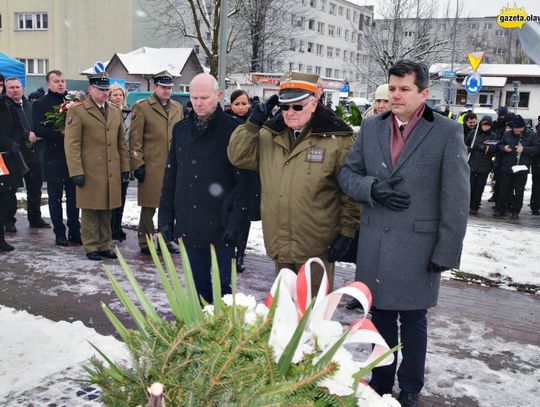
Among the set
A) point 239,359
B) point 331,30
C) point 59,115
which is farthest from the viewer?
point 331,30

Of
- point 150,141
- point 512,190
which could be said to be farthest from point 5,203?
point 512,190

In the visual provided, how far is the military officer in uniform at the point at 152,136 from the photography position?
263 inches

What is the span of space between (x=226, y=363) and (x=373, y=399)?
1.44 ft

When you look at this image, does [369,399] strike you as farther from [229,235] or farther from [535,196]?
[535,196]

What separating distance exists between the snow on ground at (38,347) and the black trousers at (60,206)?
254cm

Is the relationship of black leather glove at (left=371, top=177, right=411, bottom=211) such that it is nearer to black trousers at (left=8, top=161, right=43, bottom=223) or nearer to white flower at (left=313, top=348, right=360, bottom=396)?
white flower at (left=313, top=348, right=360, bottom=396)

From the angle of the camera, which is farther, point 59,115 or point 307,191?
point 59,115

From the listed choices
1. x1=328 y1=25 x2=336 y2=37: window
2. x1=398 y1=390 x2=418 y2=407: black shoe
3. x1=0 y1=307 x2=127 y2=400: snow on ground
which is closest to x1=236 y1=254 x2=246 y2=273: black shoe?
x1=0 y1=307 x2=127 y2=400: snow on ground

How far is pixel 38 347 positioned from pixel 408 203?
9.12 ft

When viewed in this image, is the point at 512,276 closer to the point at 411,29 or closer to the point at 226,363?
the point at 226,363

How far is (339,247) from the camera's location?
11.5 feet

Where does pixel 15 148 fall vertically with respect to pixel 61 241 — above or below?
above

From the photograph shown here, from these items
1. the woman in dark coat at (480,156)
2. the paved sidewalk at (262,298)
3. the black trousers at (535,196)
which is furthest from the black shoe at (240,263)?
the black trousers at (535,196)

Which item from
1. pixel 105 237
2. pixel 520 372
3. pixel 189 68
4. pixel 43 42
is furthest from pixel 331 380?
pixel 43 42
